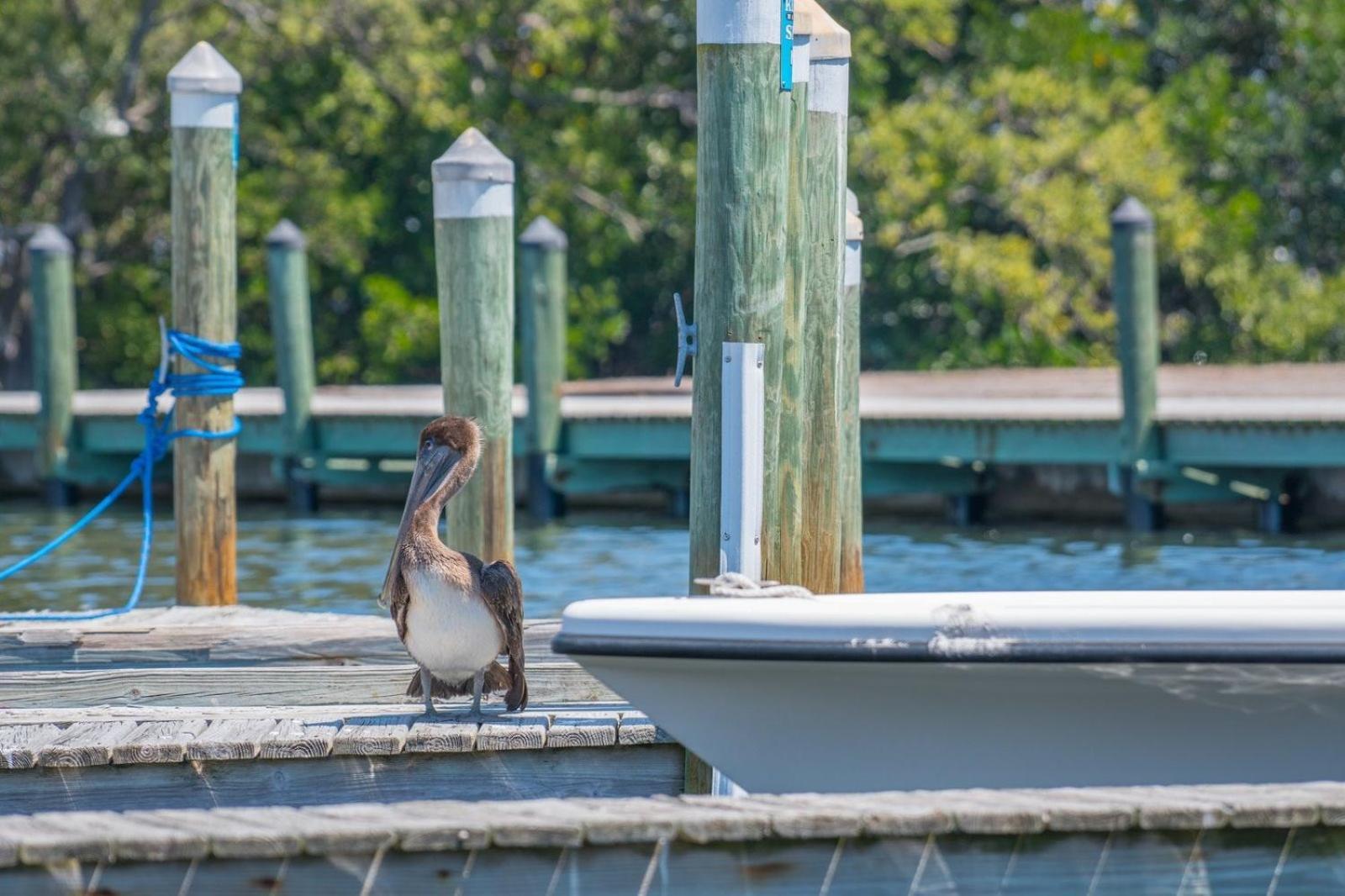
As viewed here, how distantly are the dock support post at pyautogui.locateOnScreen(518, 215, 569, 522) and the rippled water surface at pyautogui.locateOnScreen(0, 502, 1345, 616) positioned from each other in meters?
0.44

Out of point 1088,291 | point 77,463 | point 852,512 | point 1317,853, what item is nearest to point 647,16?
point 1088,291

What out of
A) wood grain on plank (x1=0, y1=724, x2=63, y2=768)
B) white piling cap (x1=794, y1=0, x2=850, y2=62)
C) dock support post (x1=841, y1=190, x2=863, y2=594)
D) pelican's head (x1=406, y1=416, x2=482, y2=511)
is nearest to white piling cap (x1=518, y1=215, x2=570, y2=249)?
dock support post (x1=841, y1=190, x2=863, y2=594)

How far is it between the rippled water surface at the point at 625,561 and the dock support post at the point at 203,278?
311 cm

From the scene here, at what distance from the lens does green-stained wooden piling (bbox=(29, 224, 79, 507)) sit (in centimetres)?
1507

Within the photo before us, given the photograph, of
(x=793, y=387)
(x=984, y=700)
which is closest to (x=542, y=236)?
(x=793, y=387)

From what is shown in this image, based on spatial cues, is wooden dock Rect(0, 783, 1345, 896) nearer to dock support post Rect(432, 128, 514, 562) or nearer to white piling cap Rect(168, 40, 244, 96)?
dock support post Rect(432, 128, 514, 562)

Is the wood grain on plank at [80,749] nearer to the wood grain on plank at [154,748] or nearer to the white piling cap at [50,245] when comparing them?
the wood grain on plank at [154,748]

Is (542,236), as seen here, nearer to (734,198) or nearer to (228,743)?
(734,198)

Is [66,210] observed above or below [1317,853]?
above

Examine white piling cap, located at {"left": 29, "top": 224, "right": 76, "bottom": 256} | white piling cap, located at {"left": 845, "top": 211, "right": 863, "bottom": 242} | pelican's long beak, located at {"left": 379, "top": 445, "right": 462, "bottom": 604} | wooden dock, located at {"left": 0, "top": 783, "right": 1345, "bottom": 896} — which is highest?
white piling cap, located at {"left": 29, "top": 224, "right": 76, "bottom": 256}

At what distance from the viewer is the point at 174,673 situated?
581cm

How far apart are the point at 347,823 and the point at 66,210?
19392 mm

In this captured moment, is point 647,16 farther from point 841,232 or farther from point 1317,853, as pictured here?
point 1317,853

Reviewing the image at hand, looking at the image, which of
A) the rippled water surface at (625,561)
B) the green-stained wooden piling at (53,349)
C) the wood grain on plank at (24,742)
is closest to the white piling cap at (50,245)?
the green-stained wooden piling at (53,349)
